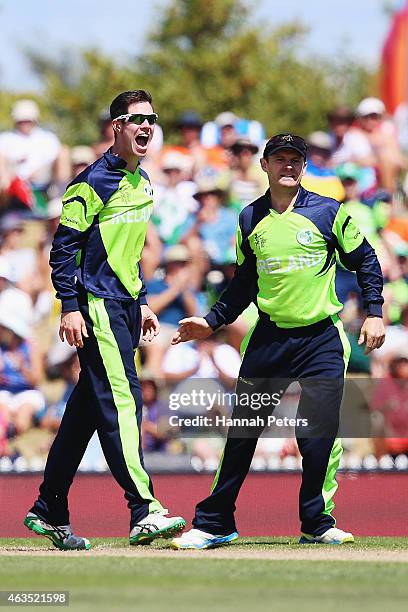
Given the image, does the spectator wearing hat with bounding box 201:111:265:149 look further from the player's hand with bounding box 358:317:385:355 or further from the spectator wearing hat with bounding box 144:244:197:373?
the player's hand with bounding box 358:317:385:355

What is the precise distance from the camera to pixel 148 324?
26.3 feet

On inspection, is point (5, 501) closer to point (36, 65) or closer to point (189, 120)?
point (189, 120)

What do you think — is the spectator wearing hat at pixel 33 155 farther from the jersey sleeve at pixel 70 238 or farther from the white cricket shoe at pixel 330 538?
the white cricket shoe at pixel 330 538

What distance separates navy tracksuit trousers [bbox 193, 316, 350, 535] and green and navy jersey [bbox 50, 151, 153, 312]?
2.42ft

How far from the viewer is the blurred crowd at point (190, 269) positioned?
1211cm

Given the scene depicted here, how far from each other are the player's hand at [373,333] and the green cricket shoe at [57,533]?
1.76m

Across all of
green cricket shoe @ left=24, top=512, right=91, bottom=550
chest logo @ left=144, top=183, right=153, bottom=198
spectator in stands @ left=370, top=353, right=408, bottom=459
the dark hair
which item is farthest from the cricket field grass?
spectator in stands @ left=370, top=353, right=408, bottom=459

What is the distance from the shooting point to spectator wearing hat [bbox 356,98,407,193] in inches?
584

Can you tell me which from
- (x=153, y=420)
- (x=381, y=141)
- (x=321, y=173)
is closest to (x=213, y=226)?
(x=321, y=173)

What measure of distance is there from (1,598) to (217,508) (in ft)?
7.27

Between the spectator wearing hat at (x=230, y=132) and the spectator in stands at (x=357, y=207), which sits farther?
the spectator wearing hat at (x=230, y=132)

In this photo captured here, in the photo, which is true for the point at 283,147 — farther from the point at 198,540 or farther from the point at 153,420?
the point at 153,420

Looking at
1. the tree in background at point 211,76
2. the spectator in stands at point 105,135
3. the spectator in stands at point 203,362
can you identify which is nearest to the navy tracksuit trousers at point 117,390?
the spectator in stands at point 203,362

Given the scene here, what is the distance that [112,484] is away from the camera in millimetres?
10445
